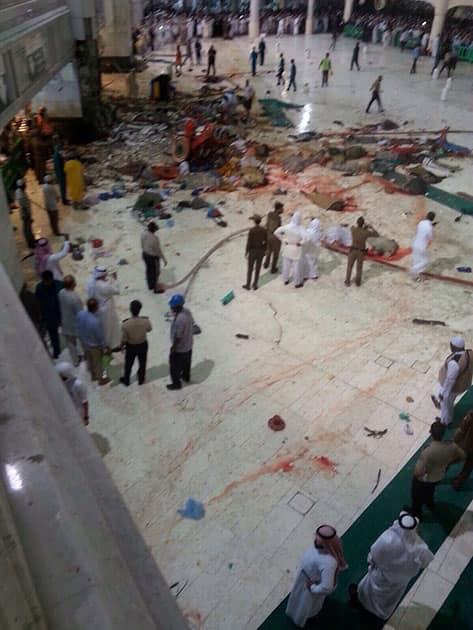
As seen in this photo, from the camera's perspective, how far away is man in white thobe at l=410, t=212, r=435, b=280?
900 centimetres

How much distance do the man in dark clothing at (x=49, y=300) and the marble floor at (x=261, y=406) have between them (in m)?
1.00

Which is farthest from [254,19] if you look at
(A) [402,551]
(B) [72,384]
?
(A) [402,551]

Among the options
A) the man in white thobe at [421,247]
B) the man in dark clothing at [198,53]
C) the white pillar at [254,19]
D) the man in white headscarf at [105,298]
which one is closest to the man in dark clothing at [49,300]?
the man in white headscarf at [105,298]

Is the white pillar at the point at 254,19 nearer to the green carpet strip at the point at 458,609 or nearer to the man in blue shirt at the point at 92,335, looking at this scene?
the man in blue shirt at the point at 92,335

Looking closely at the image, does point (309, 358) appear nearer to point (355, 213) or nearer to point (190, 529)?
point (190, 529)

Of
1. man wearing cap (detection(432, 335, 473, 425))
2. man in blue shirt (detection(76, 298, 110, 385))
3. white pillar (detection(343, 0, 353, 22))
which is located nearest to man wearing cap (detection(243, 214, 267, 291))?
man in blue shirt (detection(76, 298, 110, 385))

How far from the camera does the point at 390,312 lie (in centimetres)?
860

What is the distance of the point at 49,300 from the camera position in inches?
262

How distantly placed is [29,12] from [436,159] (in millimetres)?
10810

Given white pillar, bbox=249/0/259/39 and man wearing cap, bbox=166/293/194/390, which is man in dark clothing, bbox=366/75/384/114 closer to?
man wearing cap, bbox=166/293/194/390

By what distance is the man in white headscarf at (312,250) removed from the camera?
8961 mm

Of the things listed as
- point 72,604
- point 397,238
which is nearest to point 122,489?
point 72,604

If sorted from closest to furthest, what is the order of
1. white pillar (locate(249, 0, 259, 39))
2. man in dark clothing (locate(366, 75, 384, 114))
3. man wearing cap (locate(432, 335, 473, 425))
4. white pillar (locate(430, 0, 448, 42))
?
man wearing cap (locate(432, 335, 473, 425)) → man in dark clothing (locate(366, 75, 384, 114)) → white pillar (locate(430, 0, 448, 42)) → white pillar (locate(249, 0, 259, 39))

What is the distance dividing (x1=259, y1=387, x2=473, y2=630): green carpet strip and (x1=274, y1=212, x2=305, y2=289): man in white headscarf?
3.89m
